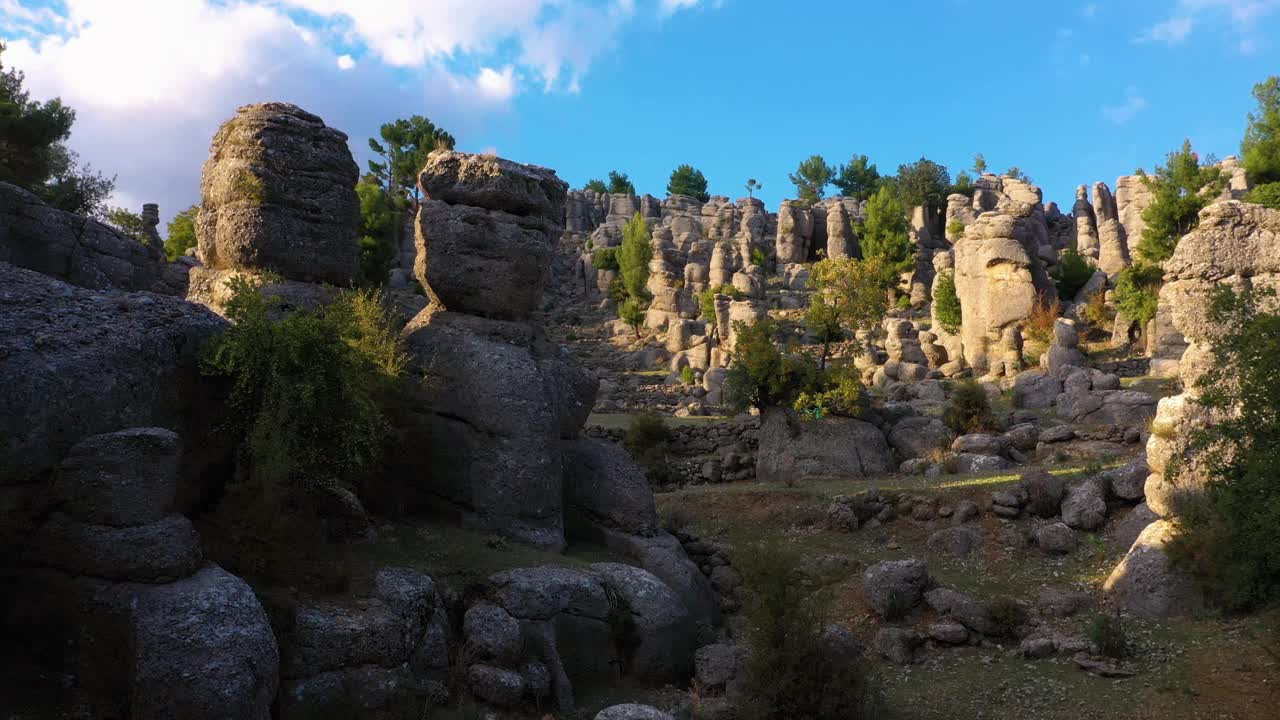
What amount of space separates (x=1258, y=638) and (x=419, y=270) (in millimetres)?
14423

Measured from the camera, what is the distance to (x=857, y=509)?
22016mm

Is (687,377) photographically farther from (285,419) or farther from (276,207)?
(285,419)

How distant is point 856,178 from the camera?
105625mm

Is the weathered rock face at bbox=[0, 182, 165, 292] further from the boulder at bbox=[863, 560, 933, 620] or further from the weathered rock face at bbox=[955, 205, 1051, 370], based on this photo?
the weathered rock face at bbox=[955, 205, 1051, 370]

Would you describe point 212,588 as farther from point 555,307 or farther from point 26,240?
point 555,307

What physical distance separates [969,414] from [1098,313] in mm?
21560

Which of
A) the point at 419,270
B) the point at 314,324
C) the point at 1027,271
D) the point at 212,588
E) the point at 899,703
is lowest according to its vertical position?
the point at 899,703

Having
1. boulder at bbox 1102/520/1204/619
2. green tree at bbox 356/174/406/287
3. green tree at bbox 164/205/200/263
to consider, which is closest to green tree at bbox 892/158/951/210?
green tree at bbox 356/174/406/287

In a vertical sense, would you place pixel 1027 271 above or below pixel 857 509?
above

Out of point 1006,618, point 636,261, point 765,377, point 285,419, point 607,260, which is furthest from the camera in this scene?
point 607,260

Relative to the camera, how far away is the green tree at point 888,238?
213ft

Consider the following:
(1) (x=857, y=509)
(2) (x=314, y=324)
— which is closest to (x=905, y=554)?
(1) (x=857, y=509)

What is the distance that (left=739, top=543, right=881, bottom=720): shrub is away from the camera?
36.5 ft

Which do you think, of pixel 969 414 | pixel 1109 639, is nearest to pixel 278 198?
pixel 1109 639
